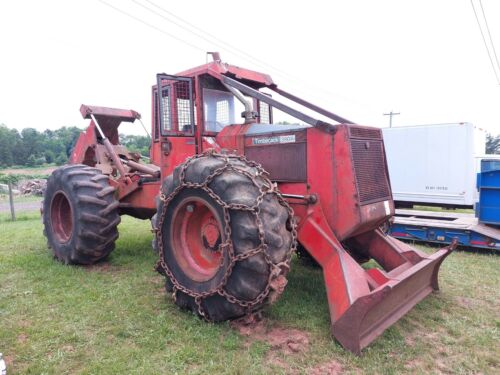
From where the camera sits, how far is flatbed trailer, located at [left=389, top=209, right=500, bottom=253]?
7.29m

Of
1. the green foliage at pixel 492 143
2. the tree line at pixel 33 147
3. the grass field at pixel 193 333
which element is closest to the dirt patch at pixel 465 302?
the grass field at pixel 193 333

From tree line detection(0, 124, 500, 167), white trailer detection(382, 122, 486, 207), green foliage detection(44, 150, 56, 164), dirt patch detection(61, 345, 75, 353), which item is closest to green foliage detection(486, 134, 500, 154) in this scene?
tree line detection(0, 124, 500, 167)

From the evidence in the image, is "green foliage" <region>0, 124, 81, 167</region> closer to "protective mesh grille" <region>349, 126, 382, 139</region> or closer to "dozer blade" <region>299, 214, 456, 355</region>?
"protective mesh grille" <region>349, 126, 382, 139</region>

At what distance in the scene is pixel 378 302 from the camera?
3.37 meters

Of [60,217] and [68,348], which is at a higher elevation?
[60,217]

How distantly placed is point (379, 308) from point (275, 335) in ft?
3.17

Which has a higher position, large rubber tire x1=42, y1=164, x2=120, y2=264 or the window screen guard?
the window screen guard

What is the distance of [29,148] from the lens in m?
58.2

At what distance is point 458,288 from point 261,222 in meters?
3.13

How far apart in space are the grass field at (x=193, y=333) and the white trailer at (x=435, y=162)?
272 inches

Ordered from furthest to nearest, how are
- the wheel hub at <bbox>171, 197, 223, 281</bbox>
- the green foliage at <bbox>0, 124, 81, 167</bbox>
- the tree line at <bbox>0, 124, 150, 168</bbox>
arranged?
the green foliage at <bbox>0, 124, 81, 167</bbox> → the tree line at <bbox>0, 124, 150, 168</bbox> → the wheel hub at <bbox>171, 197, 223, 281</bbox>

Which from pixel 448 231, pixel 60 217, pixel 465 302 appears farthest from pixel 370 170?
pixel 60 217

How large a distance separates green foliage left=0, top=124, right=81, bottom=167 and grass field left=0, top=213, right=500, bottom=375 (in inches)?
2081

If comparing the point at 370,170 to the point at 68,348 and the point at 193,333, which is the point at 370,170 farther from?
the point at 68,348
